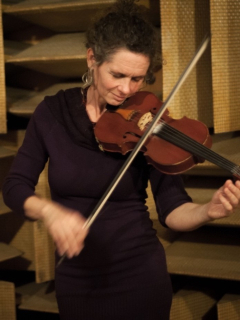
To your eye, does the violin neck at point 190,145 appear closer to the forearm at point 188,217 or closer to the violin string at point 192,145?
the violin string at point 192,145

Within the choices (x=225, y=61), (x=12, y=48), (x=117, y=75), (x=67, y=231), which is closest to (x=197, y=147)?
(x=117, y=75)

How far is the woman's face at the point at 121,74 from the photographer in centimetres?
123

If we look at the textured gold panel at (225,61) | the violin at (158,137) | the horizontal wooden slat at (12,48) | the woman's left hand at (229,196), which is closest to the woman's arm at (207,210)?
the woman's left hand at (229,196)

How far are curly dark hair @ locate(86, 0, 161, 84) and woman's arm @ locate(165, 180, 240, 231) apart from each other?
0.37 metres

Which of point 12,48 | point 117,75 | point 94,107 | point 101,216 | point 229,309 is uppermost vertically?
point 117,75

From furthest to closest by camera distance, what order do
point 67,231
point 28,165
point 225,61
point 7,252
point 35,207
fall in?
point 7,252, point 225,61, point 28,165, point 35,207, point 67,231

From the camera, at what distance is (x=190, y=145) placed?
1223 millimetres

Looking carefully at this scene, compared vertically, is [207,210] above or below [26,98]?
above

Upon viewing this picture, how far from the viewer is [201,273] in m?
2.03

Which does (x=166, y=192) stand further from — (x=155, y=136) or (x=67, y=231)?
(x=67, y=231)

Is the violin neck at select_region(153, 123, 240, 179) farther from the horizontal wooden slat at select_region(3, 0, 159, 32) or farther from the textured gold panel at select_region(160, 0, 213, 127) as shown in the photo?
the horizontal wooden slat at select_region(3, 0, 159, 32)

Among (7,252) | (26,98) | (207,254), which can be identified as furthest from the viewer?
(26,98)

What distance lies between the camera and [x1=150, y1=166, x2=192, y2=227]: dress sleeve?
1.31 meters

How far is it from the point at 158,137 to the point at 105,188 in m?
0.18
